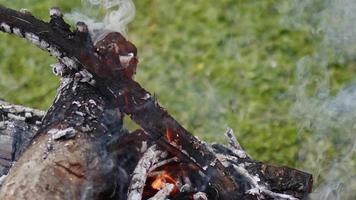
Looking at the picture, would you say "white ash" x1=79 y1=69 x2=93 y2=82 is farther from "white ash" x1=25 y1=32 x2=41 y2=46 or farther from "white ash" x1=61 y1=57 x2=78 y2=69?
"white ash" x1=25 y1=32 x2=41 y2=46

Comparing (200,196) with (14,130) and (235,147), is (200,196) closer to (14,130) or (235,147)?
(235,147)

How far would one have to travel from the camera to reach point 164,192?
2205mm

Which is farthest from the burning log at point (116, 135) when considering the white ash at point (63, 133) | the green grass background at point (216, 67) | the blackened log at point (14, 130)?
the green grass background at point (216, 67)

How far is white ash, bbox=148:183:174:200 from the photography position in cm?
219

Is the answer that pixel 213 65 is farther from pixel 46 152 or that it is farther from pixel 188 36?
pixel 46 152

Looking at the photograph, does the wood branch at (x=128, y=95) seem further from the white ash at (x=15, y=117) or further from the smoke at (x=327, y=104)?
the smoke at (x=327, y=104)

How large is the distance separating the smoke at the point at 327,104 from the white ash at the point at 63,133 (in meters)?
1.51

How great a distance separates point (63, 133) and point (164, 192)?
15.8 inches

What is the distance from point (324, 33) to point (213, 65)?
2.42ft

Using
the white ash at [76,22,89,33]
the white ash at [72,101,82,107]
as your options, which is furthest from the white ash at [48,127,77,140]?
the white ash at [76,22,89,33]

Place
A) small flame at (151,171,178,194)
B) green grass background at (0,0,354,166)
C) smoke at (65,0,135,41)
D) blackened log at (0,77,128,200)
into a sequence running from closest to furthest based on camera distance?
blackened log at (0,77,128,200) < small flame at (151,171,178,194) < smoke at (65,0,135,41) < green grass background at (0,0,354,166)

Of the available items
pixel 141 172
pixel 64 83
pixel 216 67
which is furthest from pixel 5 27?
pixel 216 67

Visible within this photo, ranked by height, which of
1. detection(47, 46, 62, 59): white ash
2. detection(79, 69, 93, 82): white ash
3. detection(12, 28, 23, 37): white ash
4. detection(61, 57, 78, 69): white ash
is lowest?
detection(79, 69, 93, 82): white ash

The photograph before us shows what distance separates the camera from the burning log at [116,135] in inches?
83.8
